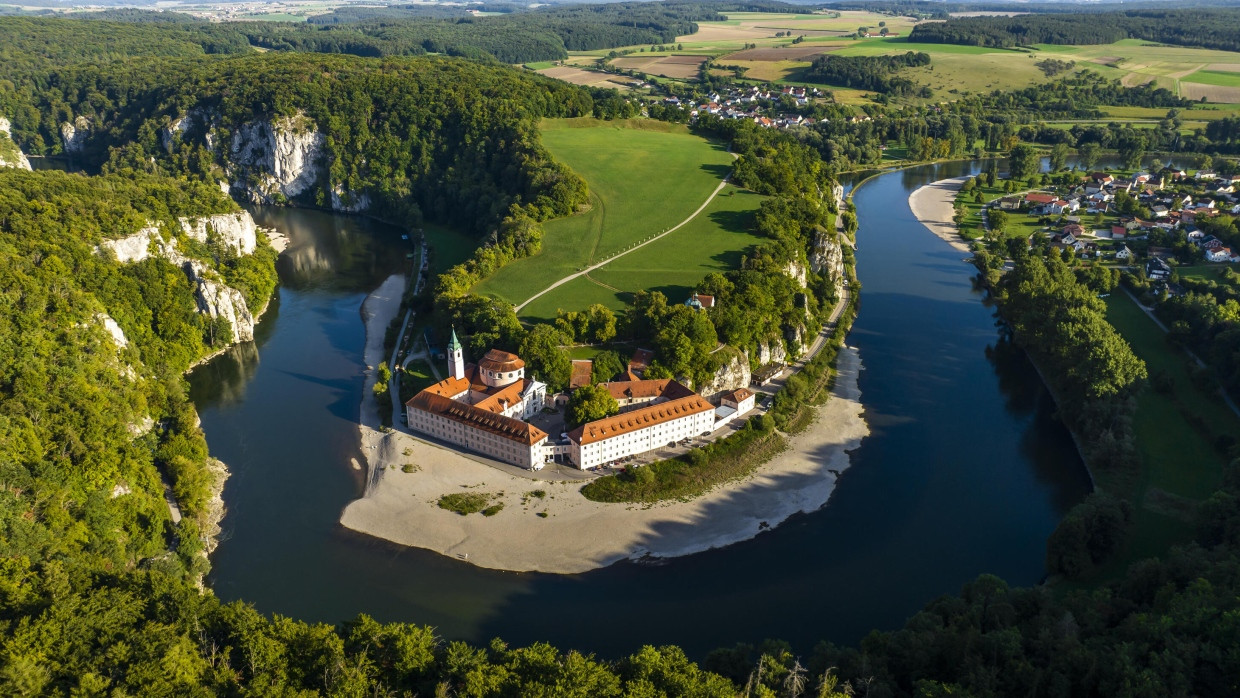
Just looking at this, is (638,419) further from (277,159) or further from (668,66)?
(668,66)

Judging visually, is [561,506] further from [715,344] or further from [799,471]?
[715,344]

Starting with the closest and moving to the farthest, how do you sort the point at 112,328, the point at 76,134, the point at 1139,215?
the point at 112,328, the point at 1139,215, the point at 76,134

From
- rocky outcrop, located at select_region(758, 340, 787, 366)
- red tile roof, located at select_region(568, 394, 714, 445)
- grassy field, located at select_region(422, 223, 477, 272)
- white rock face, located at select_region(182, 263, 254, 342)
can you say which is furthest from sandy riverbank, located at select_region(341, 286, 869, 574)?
grassy field, located at select_region(422, 223, 477, 272)

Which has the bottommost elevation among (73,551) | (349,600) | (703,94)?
(349,600)

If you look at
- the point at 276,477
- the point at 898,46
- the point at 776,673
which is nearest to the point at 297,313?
the point at 276,477

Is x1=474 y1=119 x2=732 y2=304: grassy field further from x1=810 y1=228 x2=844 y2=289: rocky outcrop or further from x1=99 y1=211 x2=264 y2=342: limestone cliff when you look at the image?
x1=99 y1=211 x2=264 y2=342: limestone cliff

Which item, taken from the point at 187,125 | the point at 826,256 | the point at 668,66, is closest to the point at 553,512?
the point at 826,256
